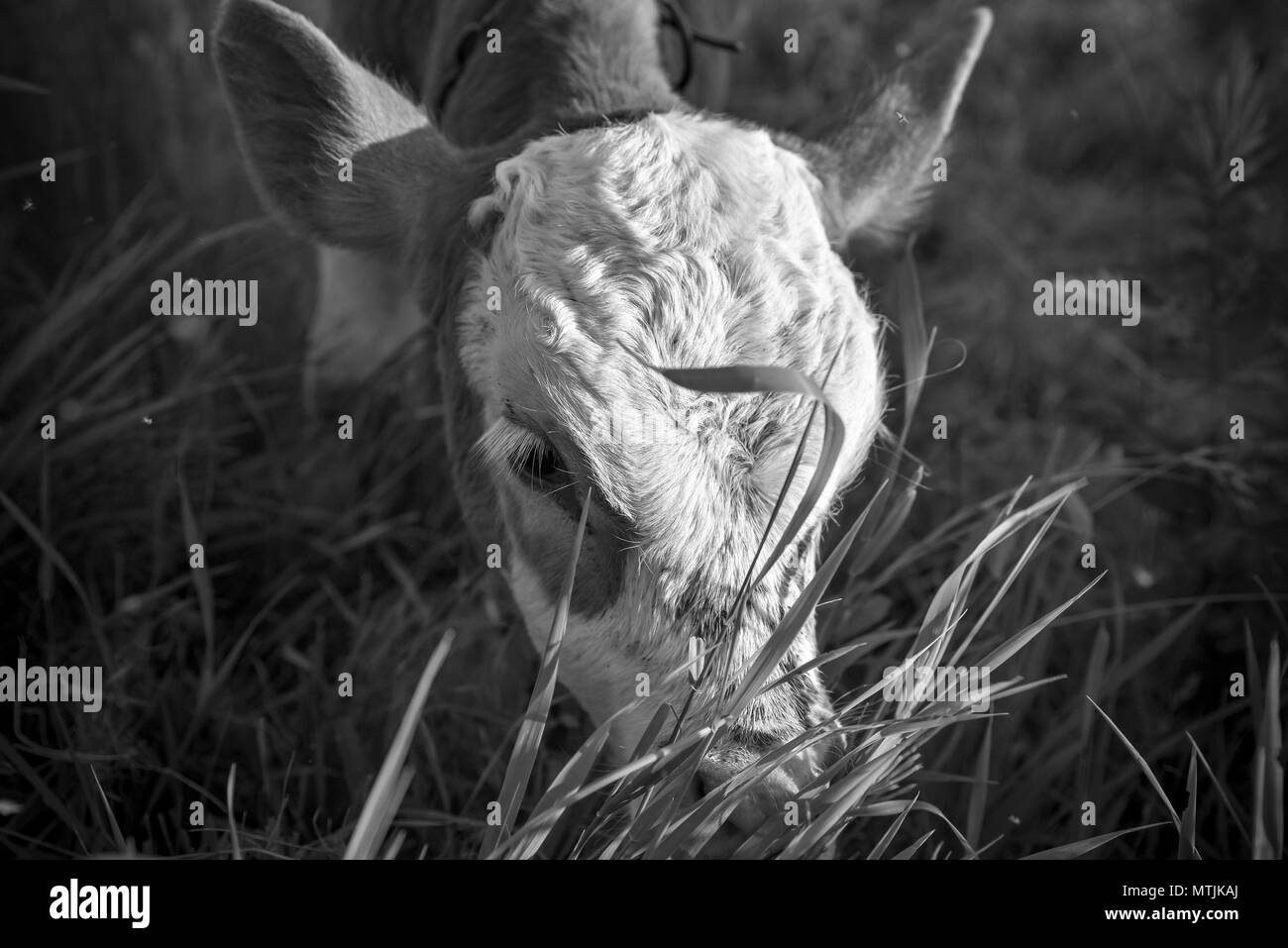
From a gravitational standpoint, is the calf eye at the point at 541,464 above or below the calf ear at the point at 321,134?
below

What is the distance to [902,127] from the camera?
2932mm

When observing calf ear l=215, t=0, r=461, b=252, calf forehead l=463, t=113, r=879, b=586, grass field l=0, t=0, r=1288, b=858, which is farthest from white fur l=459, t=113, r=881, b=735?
calf ear l=215, t=0, r=461, b=252

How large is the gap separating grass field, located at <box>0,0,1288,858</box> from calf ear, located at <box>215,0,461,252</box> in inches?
35.4

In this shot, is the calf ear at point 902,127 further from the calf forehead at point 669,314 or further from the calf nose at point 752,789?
the calf nose at point 752,789

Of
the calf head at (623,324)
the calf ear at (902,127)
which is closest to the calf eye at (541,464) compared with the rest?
the calf head at (623,324)

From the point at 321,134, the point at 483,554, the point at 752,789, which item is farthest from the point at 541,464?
the point at 321,134

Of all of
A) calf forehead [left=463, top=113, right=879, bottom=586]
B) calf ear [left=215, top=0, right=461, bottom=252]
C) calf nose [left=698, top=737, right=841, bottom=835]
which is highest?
calf ear [left=215, top=0, right=461, bottom=252]

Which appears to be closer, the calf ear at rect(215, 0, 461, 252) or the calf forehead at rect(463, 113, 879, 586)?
the calf forehead at rect(463, 113, 879, 586)

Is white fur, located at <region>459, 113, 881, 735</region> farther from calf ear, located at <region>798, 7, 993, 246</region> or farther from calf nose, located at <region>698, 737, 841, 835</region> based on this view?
calf ear, located at <region>798, 7, 993, 246</region>

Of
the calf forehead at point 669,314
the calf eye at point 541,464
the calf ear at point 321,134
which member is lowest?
the calf eye at point 541,464

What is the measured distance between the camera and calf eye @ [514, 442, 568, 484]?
241 cm

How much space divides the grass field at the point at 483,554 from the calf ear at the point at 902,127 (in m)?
0.21

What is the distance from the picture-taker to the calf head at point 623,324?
7.29 ft

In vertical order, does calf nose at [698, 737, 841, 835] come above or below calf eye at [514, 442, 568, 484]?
below
